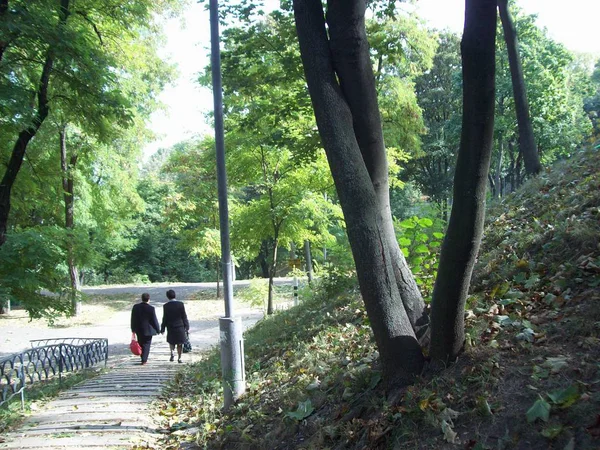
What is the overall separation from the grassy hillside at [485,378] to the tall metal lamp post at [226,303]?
0.26 metres

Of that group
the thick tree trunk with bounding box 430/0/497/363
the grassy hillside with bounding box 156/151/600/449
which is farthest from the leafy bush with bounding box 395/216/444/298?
the thick tree trunk with bounding box 430/0/497/363

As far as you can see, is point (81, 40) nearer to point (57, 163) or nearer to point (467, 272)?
point (57, 163)

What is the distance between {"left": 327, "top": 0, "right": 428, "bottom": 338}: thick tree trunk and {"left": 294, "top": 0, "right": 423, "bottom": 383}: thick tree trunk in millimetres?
346

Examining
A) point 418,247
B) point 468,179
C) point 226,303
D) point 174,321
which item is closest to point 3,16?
point 226,303

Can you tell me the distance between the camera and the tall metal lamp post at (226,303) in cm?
736

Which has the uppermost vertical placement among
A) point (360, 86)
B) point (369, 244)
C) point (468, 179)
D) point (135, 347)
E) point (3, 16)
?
point (3, 16)

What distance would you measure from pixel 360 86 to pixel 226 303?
3857 millimetres

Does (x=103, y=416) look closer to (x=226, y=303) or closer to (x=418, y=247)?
(x=226, y=303)

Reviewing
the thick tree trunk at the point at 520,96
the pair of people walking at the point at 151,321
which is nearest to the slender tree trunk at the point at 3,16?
the pair of people walking at the point at 151,321

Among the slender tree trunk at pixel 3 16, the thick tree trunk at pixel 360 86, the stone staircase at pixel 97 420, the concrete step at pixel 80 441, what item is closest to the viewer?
the thick tree trunk at pixel 360 86

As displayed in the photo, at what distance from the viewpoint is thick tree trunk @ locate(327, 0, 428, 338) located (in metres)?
5.23

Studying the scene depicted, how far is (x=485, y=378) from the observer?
13.6ft

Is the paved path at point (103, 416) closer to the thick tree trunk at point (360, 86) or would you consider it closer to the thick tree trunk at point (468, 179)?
the thick tree trunk at point (360, 86)

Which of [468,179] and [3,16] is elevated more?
[3,16]
